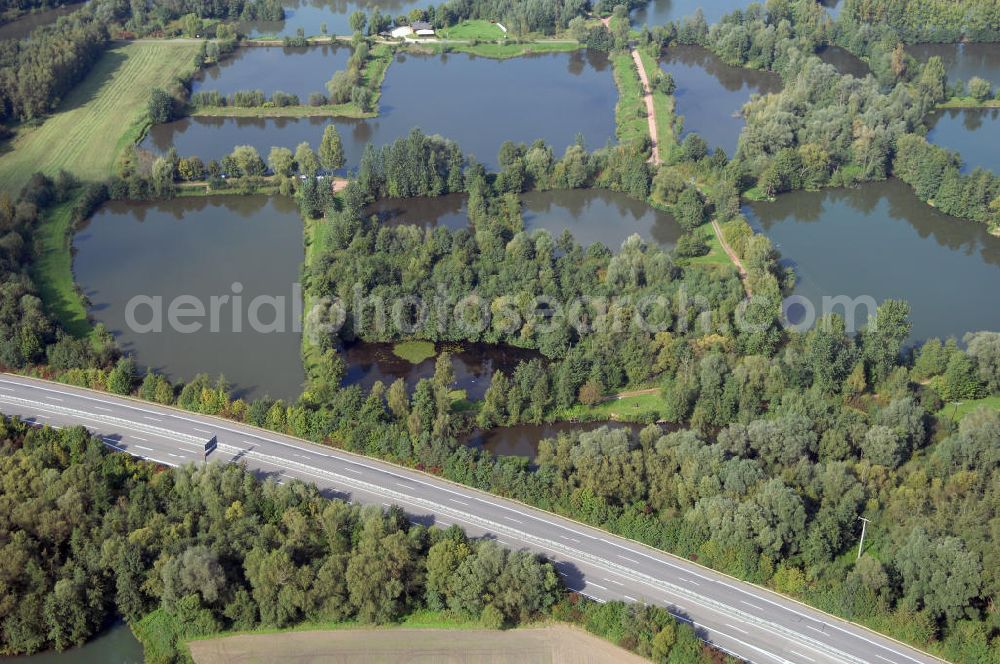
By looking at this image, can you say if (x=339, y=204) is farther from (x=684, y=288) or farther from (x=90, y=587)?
(x=90, y=587)

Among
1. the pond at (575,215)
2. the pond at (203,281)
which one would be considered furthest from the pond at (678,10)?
the pond at (203,281)

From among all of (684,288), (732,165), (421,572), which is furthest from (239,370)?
(732,165)

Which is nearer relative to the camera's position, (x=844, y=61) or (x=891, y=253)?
(x=891, y=253)

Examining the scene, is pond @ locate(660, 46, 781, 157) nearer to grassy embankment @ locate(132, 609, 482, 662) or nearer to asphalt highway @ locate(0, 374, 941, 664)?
asphalt highway @ locate(0, 374, 941, 664)

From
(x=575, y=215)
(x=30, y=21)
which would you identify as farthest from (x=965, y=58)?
(x=30, y=21)

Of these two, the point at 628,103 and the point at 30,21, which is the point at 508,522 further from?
the point at 30,21

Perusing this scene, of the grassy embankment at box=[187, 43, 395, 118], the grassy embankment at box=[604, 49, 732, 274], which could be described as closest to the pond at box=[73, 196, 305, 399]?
the grassy embankment at box=[187, 43, 395, 118]
